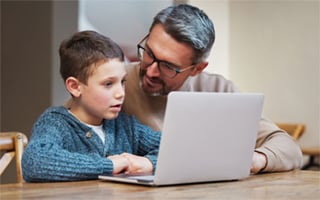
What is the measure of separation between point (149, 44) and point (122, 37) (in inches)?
154

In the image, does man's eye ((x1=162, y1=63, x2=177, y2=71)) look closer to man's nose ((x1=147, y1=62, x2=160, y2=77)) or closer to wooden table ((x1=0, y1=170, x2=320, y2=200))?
man's nose ((x1=147, y1=62, x2=160, y2=77))

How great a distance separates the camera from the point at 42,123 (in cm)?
141

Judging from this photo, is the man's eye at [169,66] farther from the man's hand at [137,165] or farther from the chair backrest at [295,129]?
the chair backrest at [295,129]

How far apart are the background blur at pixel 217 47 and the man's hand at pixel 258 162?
A: 84.2 inches

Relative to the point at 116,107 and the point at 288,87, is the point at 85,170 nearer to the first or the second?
the point at 116,107

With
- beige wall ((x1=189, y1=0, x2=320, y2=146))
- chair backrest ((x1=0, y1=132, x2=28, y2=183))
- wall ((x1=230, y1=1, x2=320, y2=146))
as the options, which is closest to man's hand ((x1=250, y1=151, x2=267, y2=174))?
chair backrest ((x1=0, y1=132, x2=28, y2=183))

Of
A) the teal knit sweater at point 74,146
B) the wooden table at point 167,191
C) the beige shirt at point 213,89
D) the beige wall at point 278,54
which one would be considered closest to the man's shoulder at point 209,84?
the beige shirt at point 213,89

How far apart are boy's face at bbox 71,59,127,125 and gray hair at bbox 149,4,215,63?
0.30 m

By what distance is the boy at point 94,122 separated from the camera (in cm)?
133

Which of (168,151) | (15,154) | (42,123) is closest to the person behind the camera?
(168,151)

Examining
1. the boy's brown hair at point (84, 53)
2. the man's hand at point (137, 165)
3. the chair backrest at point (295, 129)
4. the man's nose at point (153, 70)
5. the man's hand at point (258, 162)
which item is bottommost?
the chair backrest at point (295, 129)

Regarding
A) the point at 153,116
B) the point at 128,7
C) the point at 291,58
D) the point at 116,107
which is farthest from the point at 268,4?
the point at 116,107

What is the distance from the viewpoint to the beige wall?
460 centimetres

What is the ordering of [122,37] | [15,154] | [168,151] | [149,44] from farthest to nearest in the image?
1. [122,37]
2. [149,44]
3. [15,154]
4. [168,151]
